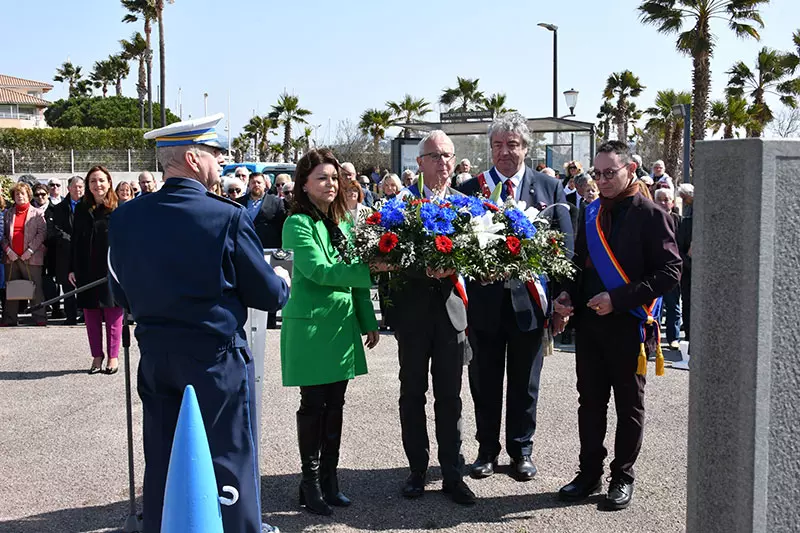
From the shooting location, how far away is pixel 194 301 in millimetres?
3279

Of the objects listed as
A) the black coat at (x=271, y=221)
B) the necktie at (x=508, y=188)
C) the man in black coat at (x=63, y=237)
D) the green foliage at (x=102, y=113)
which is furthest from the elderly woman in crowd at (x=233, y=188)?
the green foliage at (x=102, y=113)

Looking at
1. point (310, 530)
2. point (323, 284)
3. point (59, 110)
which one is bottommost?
point (310, 530)

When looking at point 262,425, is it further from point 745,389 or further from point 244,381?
point 745,389

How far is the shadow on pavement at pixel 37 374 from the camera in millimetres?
8078

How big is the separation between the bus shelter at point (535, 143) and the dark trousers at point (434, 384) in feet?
42.0

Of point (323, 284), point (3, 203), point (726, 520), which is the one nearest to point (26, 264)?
point (3, 203)

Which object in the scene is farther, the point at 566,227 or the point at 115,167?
the point at 115,167

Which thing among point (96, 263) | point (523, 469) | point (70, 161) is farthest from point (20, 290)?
point (70, 161)

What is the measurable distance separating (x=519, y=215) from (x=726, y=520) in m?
2.06

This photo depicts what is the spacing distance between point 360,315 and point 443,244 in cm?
95

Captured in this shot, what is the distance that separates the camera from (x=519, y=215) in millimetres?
4395

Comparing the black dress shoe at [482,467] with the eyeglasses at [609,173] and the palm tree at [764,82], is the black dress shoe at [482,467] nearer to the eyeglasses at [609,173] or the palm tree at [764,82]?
the eyeglasses at [609,173]

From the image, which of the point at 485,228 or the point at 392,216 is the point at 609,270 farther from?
the point at 392,216

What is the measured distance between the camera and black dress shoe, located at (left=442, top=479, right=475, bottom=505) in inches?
185
